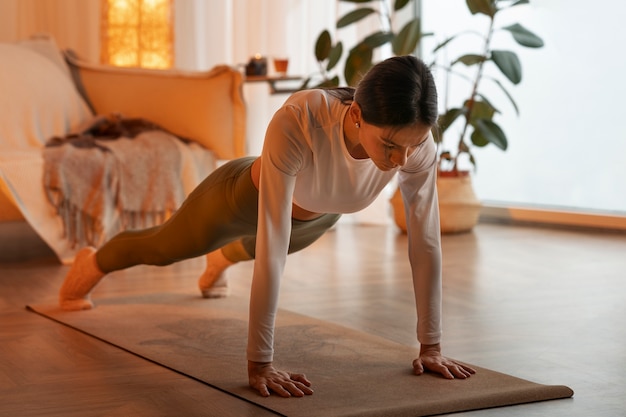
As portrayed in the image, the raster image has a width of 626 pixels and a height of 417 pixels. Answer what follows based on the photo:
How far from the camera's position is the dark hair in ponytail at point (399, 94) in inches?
71.2

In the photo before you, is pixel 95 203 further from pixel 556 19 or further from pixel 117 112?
pixel 556 19

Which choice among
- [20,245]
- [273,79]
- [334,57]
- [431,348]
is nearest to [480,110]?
[334,57]

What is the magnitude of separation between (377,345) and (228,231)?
467mm

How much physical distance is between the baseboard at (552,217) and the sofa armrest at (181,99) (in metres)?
1.54

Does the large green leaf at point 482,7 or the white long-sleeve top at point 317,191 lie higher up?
the large green leaf at point 482,7

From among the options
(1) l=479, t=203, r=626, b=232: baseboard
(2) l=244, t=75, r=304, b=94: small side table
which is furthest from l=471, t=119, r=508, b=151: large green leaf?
(2) l=244, t=75, r=304, b=94: small side table

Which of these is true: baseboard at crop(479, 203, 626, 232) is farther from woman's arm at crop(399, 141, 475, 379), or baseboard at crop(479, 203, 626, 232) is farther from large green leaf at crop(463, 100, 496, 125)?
woman's arm at crop(399, 141, 475, 379)

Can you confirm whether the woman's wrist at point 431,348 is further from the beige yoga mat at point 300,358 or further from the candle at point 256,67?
the candle at point 256,67

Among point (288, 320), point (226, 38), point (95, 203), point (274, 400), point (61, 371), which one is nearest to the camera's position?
point (274, 400)

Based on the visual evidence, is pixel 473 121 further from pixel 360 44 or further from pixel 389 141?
pixel 389 141

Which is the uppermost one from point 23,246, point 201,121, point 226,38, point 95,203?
point 226,38

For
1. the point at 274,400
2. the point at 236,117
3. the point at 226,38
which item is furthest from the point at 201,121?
the point at 274,400

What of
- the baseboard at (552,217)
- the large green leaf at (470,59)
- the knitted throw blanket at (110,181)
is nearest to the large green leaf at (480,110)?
the large green leaf at (470,59)

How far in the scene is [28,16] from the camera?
20.0 ft
